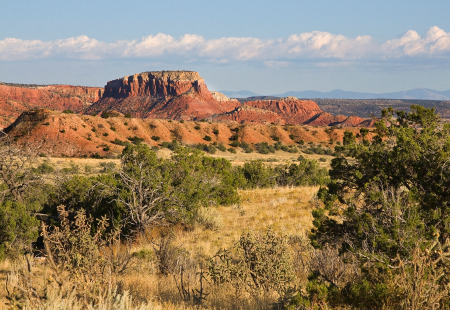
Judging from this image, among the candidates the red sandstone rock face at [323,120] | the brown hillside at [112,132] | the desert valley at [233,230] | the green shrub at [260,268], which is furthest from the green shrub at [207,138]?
the red sandstone rock face at [323,120]

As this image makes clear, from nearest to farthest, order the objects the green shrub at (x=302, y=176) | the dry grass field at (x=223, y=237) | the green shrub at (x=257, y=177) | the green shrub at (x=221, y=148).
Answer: the dry grass field at (x=223, y=237), the green shrub at (x=257, y=177), the green shrub at (x=302, y=176), the green shrub at (x=221, y=148)

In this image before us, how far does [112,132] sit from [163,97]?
117 meters

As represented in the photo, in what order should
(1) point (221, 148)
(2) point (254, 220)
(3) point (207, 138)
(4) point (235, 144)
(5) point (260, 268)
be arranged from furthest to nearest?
1. (3) point (207, 138)
2. (4) point (235, 144)
3. (1) point (221, 148)
4. (2) point (254, 220)
5. (5) point (260, 268)

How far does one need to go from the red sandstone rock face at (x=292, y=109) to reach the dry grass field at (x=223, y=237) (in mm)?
143602

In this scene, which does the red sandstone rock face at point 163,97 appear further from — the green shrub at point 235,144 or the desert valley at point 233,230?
the desert valley at point 233,230

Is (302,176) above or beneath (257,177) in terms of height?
beneath

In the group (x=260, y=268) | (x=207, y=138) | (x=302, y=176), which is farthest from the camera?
(x=207, y=138)

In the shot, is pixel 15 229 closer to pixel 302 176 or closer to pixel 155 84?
pixel 302 176

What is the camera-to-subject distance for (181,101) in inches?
6245

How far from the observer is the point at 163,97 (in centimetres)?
17075

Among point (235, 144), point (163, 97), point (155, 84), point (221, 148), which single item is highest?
point (155, 84)

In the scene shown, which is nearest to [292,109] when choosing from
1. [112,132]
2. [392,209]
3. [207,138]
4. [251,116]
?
[251,116]

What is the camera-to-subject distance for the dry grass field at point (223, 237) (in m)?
5.89

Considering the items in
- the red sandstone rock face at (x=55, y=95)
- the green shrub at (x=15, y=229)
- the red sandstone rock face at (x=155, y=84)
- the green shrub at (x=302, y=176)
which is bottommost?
the green shrub at (x=302, y=176)
